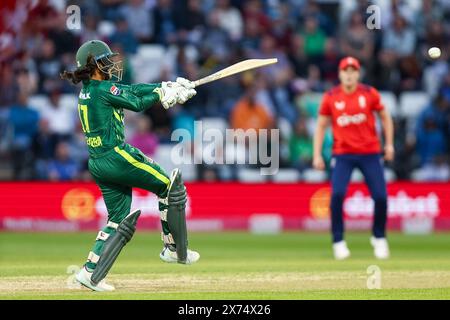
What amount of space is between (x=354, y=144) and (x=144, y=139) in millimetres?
4674

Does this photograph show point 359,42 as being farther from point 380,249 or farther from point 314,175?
point 380,249

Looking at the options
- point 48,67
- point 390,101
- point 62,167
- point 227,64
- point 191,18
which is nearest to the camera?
point 62,167

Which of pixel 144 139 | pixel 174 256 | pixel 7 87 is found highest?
pixel 7 87

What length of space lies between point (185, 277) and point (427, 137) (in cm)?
717

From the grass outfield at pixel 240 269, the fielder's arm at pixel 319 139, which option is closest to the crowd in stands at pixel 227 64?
the grass outfield at pixel 240 269

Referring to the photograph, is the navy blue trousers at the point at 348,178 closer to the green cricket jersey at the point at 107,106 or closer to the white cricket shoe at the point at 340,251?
the white cricket shoe at the point at 340,251

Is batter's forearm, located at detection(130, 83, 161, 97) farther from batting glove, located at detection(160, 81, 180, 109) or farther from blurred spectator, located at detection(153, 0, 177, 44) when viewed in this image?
blurred spectator, located at detection(153, 0, 177, 44)

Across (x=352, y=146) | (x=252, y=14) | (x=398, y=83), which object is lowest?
(x=352, y=146)

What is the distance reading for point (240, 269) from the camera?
924 cm

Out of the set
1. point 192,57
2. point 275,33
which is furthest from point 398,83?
point 192,57

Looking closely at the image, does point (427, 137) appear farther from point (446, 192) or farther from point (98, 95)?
point (98, 95)

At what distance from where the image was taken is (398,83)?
15.6 meters

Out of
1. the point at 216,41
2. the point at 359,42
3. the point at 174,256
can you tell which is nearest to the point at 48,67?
the point at 216,41
